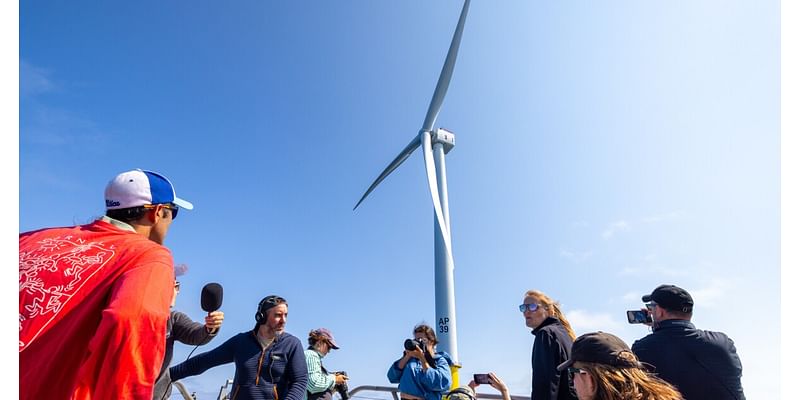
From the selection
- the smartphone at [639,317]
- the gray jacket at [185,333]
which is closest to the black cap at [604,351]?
the gray jacket at [185,333]

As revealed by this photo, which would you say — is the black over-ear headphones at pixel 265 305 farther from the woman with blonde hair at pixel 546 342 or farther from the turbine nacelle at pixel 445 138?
the turbine nacelle at pixel 445 138

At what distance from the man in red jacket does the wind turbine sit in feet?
53.6

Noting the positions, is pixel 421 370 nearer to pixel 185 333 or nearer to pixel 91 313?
pixel 185 333

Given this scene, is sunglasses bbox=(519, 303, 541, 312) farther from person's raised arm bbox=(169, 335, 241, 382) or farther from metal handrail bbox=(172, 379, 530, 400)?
person's raised arm bbox=(169, 335, 241, 382)

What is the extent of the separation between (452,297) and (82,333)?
2011cm

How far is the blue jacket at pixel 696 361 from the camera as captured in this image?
3.89 m

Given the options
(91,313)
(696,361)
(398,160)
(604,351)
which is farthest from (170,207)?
(398,160)

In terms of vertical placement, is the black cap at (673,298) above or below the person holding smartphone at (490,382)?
above

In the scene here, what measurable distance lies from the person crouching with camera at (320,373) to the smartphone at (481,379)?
7.62ft

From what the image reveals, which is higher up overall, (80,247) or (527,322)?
(80,247)
